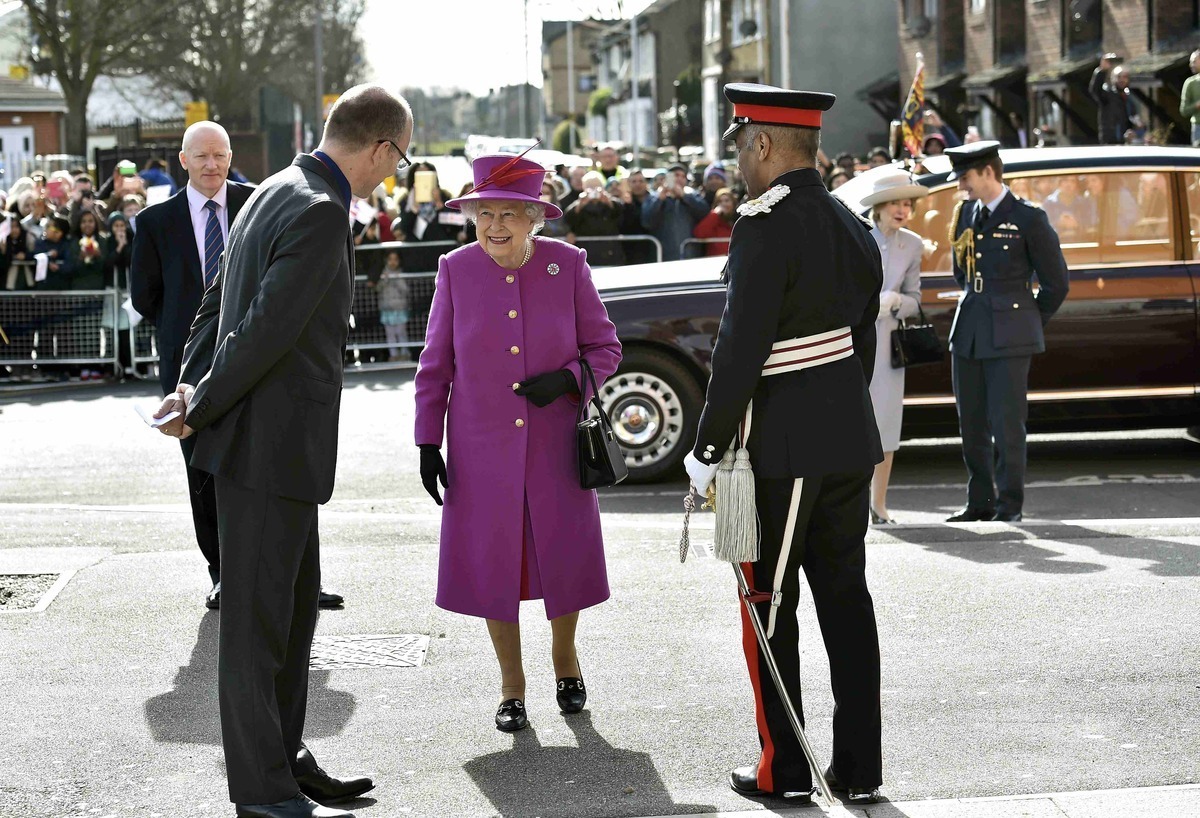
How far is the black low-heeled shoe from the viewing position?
5.61m

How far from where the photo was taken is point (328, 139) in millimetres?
4492

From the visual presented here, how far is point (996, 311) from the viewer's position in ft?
27.8

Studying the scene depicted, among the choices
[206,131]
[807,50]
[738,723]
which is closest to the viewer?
[738,723]

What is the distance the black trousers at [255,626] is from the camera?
439 centimetres

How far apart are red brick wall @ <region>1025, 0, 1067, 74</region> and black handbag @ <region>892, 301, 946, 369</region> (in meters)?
27.1

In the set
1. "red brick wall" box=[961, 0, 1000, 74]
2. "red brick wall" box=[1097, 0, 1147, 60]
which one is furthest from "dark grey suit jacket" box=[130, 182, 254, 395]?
"red brick wall" box=[961, 0, 1000, 74]

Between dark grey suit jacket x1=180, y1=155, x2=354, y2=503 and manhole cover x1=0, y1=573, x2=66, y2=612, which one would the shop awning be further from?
dark grey suit jacket x1=180, y1=155, x2=354, y2=503

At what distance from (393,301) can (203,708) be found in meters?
11.2

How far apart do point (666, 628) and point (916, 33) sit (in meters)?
39.1

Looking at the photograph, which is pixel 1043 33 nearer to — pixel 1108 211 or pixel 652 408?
pixel 1108 211

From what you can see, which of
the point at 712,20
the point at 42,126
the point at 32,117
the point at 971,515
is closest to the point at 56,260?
the point at 971,515

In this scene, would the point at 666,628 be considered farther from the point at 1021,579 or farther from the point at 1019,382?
the point at 1019,382

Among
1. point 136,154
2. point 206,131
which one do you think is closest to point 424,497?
point 206,131

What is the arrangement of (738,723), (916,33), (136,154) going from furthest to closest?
(916,33) → (136,154) → (738,723)
